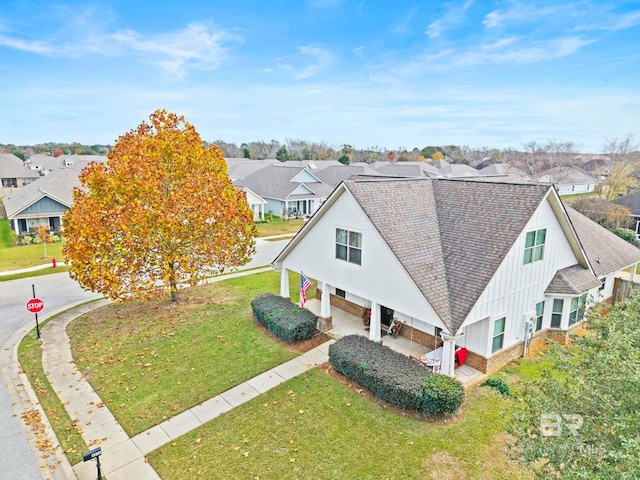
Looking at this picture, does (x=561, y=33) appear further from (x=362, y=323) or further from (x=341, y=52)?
(x=362, y=323)

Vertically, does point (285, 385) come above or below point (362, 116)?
below

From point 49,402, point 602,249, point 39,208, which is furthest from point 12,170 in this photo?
point 602,249

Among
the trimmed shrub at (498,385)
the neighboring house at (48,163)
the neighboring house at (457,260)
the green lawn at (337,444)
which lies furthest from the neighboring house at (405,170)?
the neighboring house at (48,163)

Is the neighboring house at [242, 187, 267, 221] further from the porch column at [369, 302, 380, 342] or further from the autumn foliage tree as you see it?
the porch column at [369, 302, 380, 342]

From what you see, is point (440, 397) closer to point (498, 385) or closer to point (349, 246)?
point (498, 385)

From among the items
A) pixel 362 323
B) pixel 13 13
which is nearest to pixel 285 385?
pixel 362 323
